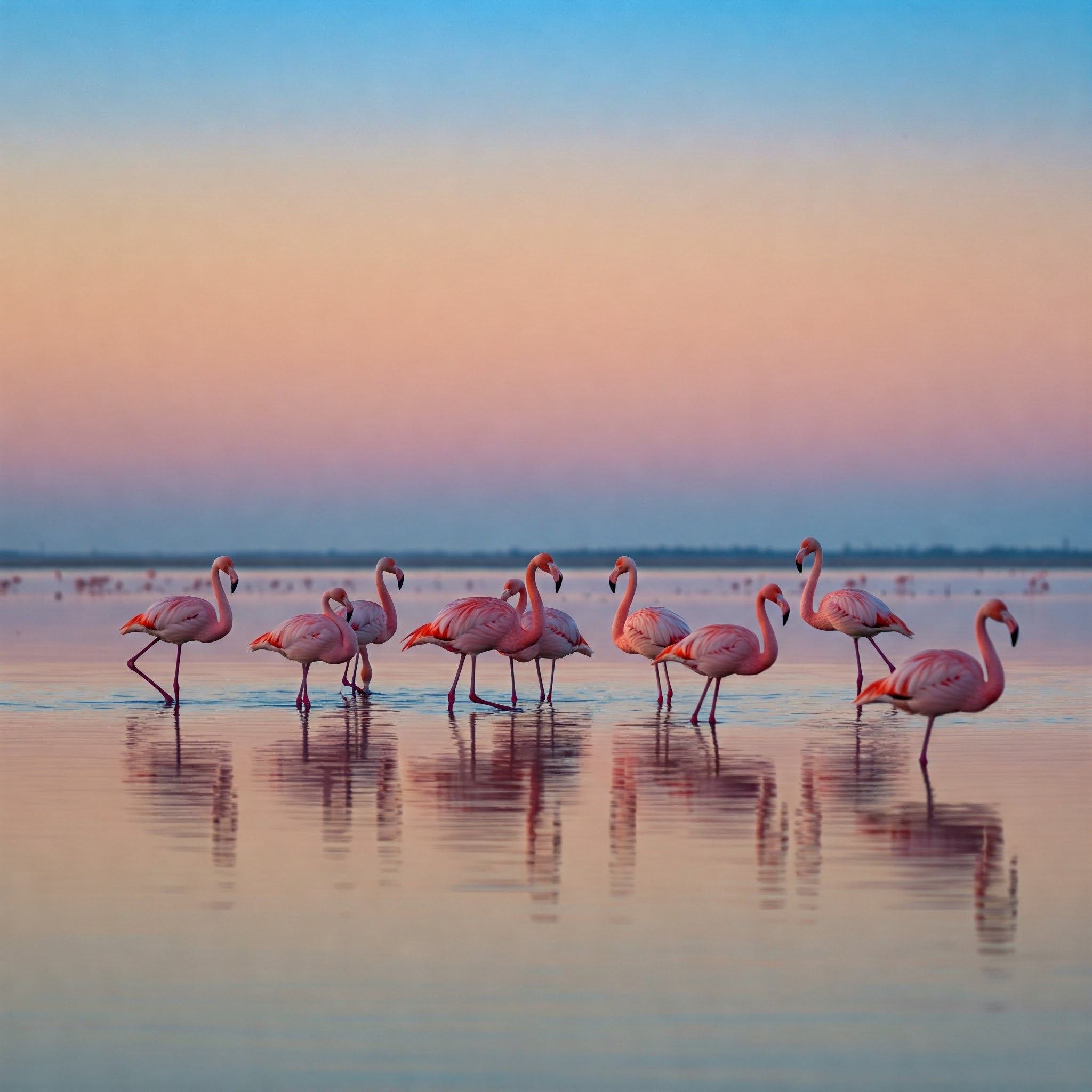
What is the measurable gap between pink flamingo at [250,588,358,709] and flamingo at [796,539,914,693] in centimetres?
507

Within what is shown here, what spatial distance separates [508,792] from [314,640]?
216 inches

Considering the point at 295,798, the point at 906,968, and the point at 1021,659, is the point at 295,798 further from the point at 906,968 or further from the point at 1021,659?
the point at 1021,659

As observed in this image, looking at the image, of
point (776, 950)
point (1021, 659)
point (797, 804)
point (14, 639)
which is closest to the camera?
point (776, 950)

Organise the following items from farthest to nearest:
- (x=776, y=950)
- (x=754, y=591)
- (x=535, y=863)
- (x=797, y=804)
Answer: (x=754, y=591) < (x=797, y=804) < (x=535, y=863) < (x=776, y=950)

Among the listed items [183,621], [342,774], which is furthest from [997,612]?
[183,621]

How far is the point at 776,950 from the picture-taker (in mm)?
6402

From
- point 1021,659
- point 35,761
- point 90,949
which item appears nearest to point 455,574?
point 1021,659

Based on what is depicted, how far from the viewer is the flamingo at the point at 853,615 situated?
17688mm

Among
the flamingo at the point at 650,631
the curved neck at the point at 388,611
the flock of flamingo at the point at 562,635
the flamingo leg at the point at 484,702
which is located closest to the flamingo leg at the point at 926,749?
the flock of flamingo at the point at 562,635

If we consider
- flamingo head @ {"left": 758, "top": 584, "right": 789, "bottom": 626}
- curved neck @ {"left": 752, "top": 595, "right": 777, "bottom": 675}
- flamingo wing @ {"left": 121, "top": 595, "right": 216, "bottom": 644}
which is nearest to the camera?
curved neck @ {"left": 752, "top": 595, "right": 777, "bottom": 675}

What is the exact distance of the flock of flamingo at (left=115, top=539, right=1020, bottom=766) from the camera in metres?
11.5

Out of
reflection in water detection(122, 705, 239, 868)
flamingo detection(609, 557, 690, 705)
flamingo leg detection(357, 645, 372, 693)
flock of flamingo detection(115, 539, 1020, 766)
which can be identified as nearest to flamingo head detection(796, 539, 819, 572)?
flock of flamingo detection(115, 539, 1020, 766)

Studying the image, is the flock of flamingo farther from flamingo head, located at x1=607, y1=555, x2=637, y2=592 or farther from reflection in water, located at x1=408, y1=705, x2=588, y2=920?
reflection in water, located at x1=408, y1=705, x2=588, y2=920

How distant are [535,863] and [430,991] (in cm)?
228
